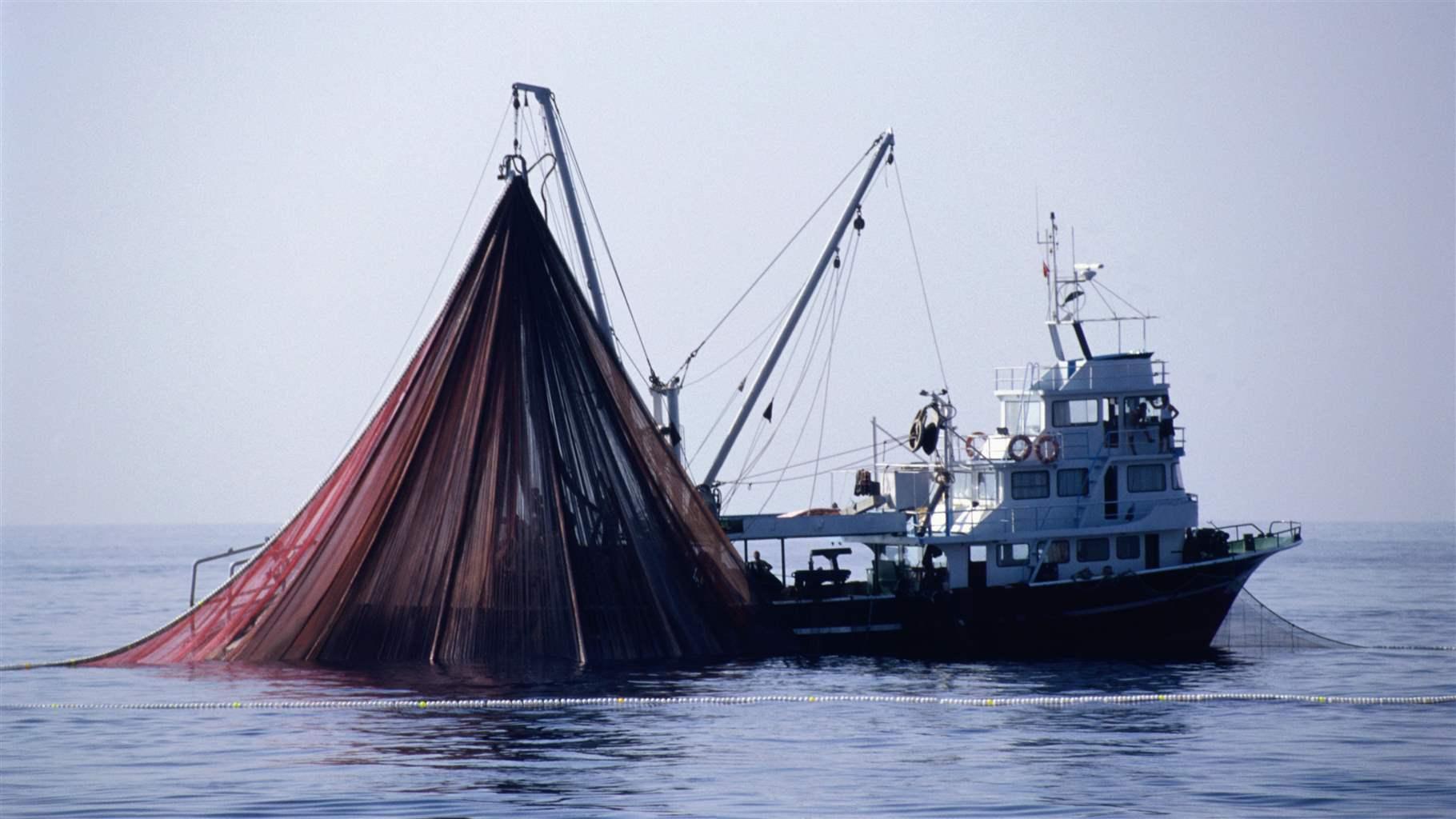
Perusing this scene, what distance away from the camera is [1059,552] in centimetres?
4697

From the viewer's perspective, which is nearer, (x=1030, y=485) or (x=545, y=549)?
(x=545, y=549)

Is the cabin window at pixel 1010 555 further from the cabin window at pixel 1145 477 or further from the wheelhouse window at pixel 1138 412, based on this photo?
the wheelhouse window at pixel 1138 412

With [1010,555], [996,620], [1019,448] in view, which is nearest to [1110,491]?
[1019,448]

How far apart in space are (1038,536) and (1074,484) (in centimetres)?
216

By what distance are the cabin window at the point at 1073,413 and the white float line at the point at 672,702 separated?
36.4 feet

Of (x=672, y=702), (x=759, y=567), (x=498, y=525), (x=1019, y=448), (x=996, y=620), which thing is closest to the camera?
(x=672, y=702)

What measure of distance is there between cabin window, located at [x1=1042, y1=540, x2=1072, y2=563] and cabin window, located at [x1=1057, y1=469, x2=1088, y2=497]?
1.33 meters

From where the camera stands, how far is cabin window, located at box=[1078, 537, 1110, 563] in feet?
155

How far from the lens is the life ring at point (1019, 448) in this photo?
46656 mm

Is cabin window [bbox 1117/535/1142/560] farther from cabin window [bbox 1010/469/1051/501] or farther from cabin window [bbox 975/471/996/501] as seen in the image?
cabin window [bbox 975/471/996/501]

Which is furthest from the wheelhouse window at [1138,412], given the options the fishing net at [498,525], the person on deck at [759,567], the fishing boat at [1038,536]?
the fishing net at [498,525]

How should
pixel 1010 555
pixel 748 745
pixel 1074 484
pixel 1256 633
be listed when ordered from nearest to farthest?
pixel 748 745 < pixel 1010 555 < pixel 1074 484 < pixel 1256 633

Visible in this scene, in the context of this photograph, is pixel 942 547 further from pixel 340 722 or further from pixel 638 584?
pixel 340 722

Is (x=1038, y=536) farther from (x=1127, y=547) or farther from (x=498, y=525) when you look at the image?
(x=498, y=525)
